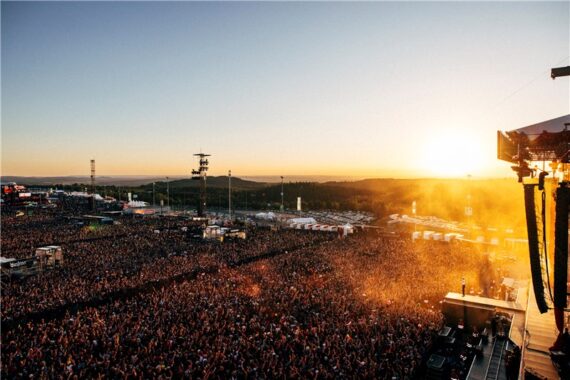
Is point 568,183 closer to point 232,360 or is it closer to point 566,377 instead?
point 566,377

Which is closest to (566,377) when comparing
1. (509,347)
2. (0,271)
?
(509,347)

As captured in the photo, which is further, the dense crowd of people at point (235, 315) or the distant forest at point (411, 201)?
the distant forest at point (411, 201)

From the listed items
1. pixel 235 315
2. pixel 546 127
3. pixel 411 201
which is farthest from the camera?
pixel 411 201

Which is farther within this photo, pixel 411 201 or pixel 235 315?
pixel 411 201

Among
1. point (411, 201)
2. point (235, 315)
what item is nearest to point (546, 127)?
point (235, 315)

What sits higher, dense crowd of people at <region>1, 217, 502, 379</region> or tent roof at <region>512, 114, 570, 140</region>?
tent roof at <region>512, 114, 570, 140</region>

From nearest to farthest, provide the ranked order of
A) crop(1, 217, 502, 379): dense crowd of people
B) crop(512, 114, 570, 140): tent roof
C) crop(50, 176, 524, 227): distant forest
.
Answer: crop(512, 114, 570, 140): tent roof, crop(1, 217, 502, 379): dense crowd of people, crop(50, 176, 524, 227): distant forest

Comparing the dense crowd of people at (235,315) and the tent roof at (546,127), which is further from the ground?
the tent roof at (546,127)

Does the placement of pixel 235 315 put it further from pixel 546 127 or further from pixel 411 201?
pixel 411 201
